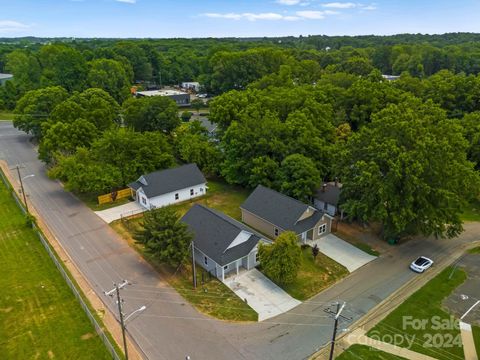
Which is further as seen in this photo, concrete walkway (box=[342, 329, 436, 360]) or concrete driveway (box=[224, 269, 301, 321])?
concrete driveway (box=[224, 269, 301, 321])

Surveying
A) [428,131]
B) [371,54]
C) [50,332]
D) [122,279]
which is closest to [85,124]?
[122,279]

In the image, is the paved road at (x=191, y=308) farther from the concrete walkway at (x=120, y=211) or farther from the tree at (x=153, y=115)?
the tree at (x=153, y=115)

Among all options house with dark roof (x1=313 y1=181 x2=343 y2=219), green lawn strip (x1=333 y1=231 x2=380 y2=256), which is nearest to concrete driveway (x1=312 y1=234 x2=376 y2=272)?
green lawn strip (x1=333 y1=231 x2=380 y2=256)

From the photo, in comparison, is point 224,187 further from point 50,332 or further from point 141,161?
point 50,332

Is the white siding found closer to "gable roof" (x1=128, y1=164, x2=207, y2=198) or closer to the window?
"gable roof" (x1=128, y1=164, x2=207, y2=198)

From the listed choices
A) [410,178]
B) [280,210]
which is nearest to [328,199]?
[280,210]

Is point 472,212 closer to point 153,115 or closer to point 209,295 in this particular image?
point 209,295
